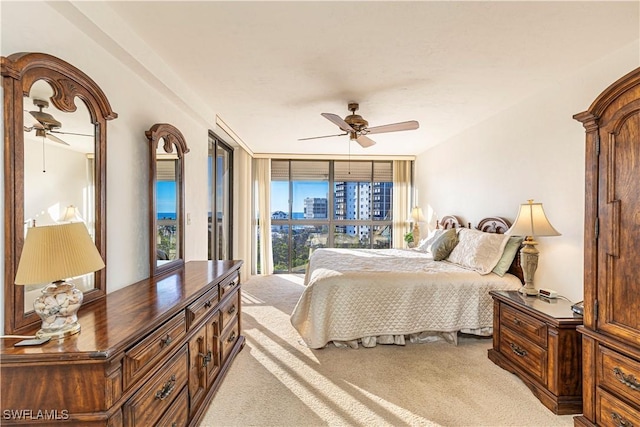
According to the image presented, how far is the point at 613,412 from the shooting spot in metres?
1.56

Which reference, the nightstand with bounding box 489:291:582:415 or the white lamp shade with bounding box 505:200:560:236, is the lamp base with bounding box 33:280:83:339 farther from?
the white lamp shade with bounding box 505:200:560:236

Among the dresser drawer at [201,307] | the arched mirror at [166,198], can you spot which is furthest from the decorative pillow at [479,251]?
the arched mirror at [166,198]

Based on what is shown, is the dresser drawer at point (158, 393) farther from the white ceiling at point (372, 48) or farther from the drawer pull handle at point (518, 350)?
the drawer pull handle at point (518, 350)

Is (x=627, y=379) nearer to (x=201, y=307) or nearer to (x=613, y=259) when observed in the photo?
(x=613, y=259)

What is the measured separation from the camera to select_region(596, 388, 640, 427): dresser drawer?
1474 mm

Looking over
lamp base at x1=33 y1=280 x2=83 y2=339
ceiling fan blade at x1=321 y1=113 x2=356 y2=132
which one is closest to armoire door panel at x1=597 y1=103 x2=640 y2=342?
ceiling fan blade at x1=321 y1=113 x2=356 y2=132

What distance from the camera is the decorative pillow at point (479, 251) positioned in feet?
9.91

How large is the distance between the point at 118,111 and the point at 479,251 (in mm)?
3454

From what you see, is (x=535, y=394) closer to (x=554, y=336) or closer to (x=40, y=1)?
(x=554, y=336)

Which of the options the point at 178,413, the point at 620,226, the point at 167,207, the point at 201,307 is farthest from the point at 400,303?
the point at 167,207

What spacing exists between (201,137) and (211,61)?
4.16 ft

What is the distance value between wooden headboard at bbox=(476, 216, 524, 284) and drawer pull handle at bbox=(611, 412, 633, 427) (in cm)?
153

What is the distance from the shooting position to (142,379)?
4.11 feet

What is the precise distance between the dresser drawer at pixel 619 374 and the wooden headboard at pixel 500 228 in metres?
1.43
